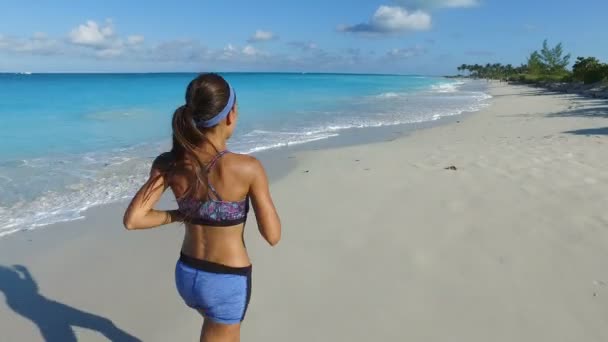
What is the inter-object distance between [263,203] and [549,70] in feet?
269

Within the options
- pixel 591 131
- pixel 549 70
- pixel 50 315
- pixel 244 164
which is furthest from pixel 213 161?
pixel 549 70

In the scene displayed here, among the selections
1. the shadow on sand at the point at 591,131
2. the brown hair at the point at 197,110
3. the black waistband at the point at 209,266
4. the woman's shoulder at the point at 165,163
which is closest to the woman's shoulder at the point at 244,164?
the brown hair at the point at 197,110

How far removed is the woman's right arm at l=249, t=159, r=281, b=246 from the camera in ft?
5.74

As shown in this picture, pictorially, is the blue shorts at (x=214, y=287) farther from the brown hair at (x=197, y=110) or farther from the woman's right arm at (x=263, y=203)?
the brown hair at (x=197, y=110)

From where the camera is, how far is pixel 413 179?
6410 millimetres

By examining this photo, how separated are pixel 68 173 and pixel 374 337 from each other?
278 inches

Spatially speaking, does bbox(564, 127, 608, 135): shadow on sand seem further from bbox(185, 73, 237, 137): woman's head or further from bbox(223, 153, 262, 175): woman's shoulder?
bbox(185, 73, 237, 137): woman's head

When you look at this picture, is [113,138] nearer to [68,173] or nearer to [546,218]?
[68,173]

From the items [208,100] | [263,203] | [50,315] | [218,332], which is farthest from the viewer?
[50,315]

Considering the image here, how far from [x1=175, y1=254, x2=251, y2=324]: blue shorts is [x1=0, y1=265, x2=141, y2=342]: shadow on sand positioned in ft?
4.44

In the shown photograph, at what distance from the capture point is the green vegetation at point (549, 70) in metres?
36.2

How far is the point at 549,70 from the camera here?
231 feet

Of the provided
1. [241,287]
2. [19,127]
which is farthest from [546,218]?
[19,127]

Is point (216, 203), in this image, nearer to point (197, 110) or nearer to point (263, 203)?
point (263, 203)
